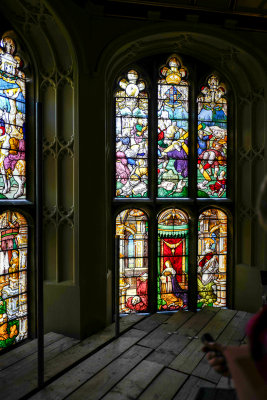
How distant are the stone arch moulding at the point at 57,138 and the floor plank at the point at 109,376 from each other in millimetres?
923

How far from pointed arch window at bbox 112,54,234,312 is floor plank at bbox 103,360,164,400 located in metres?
1.77

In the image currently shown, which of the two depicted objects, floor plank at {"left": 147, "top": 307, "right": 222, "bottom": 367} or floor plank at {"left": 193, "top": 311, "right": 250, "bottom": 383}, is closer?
floor plank at {"left": 193, "top": 311, "right": 250, "bottom": 383}

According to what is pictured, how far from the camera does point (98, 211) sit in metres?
3.96

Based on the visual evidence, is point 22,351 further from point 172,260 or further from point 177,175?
point 177,175

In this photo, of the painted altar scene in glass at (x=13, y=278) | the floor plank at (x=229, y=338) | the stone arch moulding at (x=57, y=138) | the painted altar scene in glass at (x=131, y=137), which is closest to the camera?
the floor plank at (x=229, y=338)

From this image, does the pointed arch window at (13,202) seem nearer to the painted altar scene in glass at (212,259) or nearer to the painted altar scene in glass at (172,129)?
the painted altar scene in glass at (172,129)

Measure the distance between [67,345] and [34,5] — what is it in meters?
4.17

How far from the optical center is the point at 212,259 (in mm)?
5000

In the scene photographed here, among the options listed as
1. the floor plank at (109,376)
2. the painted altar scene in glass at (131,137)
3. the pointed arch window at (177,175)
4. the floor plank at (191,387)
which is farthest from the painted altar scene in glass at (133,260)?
the floor plank at (191,387)

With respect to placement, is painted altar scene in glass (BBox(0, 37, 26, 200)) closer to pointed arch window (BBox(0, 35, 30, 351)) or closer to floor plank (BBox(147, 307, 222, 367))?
pointed arch window (BBox(0, 35, 30, 351))

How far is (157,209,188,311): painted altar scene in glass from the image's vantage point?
4.83 metres

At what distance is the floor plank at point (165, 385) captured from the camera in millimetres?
2516

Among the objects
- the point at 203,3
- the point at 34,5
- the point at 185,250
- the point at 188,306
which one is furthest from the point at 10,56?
the point at 188,306

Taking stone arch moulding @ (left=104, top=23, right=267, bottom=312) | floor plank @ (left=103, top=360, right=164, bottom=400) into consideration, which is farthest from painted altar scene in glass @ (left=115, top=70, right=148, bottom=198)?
floor plank @ (left=103, top=360, right=164, bottom=400)
